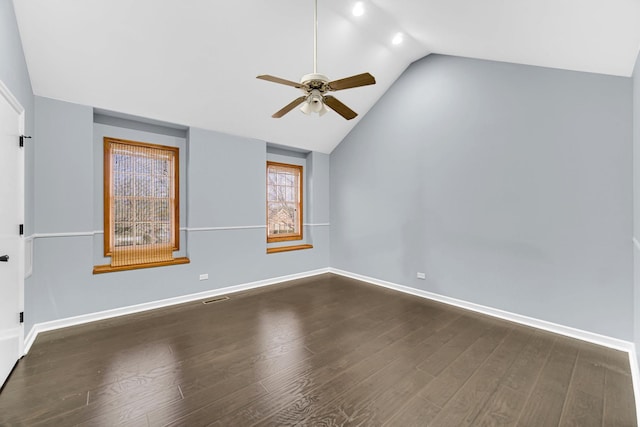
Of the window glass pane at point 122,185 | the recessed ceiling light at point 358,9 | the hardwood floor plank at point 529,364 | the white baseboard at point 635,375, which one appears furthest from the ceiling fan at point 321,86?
the white baseboard at point 635,375

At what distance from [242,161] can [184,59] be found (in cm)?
173

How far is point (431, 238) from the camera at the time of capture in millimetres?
4152

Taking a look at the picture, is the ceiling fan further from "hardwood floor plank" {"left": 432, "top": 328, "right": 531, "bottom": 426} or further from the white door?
"hardwood floor plank" {"left": 432, "top": 328, "right": 531, "bottom": 426}

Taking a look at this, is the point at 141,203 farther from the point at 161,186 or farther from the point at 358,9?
the point at 358,9

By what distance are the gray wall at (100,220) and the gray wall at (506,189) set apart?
7.20 ft

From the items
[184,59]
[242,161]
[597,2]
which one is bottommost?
[242,161]

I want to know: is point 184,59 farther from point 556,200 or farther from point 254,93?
point 556,200

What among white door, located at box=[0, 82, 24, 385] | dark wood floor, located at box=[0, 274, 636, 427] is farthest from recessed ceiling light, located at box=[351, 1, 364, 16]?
dark wood floor, located at box=[0, 274, 636, 427]

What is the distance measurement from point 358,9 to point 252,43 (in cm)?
132

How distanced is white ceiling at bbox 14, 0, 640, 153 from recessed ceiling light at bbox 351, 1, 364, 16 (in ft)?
0.22

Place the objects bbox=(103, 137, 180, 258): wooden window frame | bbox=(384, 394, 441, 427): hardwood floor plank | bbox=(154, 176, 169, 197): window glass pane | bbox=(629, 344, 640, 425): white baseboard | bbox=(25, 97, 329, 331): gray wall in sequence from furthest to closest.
Answer: bbox=(154, 176, 169, 197): window glass pane
bbox=(103, 137, 180, 258): wooden window frame
bbox=(25, 97, 329, 331): gray wall
bbox=(629, 344, 640, 425): white baseboard
bbox=(384, 394, 441, 427): hardwood floor plank

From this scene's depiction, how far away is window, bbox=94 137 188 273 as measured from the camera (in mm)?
3557

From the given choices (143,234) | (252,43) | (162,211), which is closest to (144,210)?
(162,211)

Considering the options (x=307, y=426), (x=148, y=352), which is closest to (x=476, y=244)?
(x=307, y=426)
